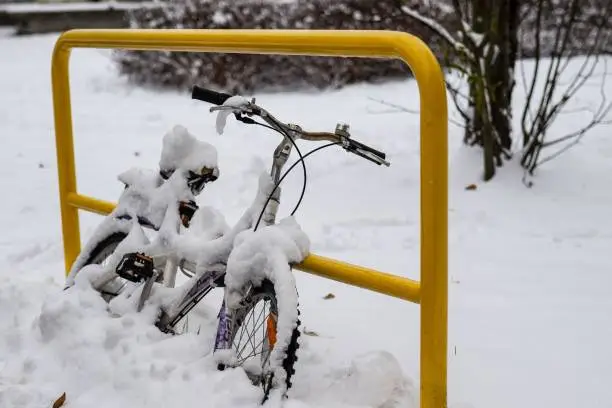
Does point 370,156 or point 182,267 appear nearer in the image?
point 370,156

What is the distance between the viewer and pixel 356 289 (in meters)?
3.32

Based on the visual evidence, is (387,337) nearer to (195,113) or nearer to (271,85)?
Result: (195,113)

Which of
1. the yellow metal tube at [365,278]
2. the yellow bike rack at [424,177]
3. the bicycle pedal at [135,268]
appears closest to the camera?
the yellow bike rack at [424,177]

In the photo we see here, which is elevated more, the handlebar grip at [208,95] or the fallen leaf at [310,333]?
the handlebar grip at [208,95]

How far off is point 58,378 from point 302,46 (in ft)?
4.33

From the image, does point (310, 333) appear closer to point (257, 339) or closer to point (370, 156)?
point (257, 339)

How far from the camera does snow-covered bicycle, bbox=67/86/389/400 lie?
212 centimetres

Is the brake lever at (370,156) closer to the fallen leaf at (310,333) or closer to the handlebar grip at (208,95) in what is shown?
the handlebar grip at (208,95)

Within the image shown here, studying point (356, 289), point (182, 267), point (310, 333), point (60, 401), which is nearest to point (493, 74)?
point (356, 289)

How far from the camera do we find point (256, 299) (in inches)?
88.5

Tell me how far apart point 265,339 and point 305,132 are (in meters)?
0.66

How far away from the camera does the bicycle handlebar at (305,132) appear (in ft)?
6.87

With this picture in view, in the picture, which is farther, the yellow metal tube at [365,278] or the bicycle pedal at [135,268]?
the bicycle pedal at [135,268]

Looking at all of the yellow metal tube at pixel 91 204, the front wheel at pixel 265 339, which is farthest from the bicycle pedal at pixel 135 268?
the yellow metal tube at pixel 91 204
